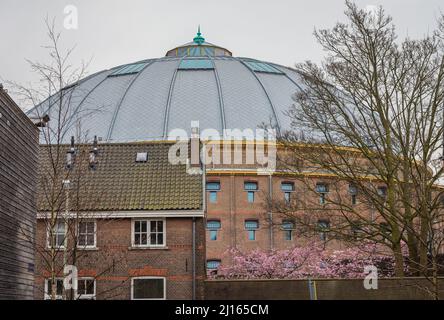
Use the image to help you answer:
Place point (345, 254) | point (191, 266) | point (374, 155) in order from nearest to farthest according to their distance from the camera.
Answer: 1. point (374, 155)
2. point (191, 266)
3. point (345, 254)

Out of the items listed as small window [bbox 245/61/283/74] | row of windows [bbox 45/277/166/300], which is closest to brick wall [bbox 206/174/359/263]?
small window [bbox 245/61/283/74]

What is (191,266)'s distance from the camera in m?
33.4

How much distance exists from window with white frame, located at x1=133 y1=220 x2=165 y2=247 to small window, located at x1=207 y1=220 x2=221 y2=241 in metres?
22.0

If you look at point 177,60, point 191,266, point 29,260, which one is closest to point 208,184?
point 177,60

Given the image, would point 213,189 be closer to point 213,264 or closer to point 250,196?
point 250,196

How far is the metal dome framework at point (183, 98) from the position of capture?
62656 millimetres

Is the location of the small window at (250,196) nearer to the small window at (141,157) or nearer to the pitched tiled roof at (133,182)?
the pitched tiled roof at (133,182)

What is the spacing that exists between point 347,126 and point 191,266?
9.07 m

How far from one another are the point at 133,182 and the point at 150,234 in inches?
115

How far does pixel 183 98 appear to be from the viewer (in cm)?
6500

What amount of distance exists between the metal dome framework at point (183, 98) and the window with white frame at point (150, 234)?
27.4 metres

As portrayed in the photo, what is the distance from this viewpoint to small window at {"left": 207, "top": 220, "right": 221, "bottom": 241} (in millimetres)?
55781

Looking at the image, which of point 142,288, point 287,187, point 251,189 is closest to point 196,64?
point 251,189

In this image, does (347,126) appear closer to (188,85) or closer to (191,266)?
(191,266)
